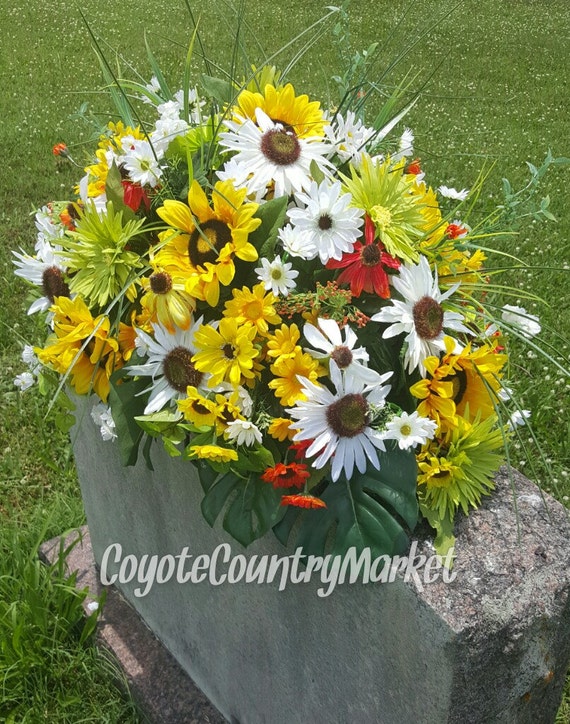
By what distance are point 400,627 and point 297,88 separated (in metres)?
5.49

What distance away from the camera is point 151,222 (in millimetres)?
1553

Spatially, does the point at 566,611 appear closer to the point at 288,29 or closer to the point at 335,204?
the point at 335,204

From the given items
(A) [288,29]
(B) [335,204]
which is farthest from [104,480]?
(A) [288,29]

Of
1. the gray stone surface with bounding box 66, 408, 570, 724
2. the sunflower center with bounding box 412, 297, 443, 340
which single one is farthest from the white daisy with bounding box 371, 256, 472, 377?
the gray stone surface with bounding box 66, 408, 570, 724

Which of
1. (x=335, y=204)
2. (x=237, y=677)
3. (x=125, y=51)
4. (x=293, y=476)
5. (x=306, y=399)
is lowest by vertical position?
(x=125, y=51)

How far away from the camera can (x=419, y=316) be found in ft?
4.38

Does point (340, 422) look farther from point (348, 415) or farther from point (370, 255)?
point (370, 255)

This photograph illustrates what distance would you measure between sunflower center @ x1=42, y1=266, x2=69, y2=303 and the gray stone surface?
392 mm

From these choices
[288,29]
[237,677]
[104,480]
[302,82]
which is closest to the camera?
[237,677]

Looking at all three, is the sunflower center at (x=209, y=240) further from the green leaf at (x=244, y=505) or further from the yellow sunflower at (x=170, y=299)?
the green leaf at (x=244, y=505)

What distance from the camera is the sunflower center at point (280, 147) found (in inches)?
55.3

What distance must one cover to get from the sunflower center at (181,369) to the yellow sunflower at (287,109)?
0.45 meters

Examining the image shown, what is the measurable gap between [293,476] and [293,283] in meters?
0.33

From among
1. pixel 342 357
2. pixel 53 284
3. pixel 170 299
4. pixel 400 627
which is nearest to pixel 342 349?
pixel 342 357
